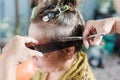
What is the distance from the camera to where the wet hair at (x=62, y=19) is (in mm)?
1009

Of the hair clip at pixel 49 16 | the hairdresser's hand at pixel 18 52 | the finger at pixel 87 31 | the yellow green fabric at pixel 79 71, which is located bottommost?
the yellow green fabric at pixel 79 71

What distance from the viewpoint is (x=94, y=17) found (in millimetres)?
3025

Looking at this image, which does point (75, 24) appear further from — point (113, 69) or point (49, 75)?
point (113, 69)

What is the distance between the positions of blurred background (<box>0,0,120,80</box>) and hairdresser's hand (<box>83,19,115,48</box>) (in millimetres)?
1298

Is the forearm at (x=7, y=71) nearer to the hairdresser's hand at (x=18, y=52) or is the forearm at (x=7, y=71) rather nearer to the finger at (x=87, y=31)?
the hairdresser's hand at (x=18, y=52)

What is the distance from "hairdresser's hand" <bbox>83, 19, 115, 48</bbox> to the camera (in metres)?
0.94

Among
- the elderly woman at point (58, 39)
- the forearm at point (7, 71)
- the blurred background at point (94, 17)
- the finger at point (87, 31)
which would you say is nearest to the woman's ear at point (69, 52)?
the elderly woman at point (58, 39)

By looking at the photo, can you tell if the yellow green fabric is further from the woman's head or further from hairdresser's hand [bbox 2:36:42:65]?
hairdresser's hand [bbox 2:36:42:65]

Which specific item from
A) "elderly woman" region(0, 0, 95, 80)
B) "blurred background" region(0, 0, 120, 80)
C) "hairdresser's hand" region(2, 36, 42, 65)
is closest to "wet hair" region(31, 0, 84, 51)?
"elderly woman" region(0, 0, 95, 80)

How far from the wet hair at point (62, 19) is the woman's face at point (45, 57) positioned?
2 centimetres

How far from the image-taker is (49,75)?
117 centimetres

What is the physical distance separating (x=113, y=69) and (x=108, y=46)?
34 cm

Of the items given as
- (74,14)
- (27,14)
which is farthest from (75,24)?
(27,14)

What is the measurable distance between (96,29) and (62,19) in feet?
0.44
